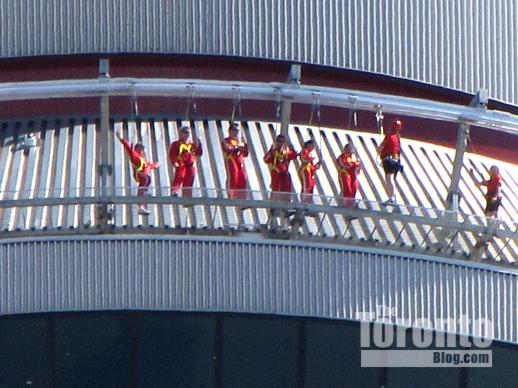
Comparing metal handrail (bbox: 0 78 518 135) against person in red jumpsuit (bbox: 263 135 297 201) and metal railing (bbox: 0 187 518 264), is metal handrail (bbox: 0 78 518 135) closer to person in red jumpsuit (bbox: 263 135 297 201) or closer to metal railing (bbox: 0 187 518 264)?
person in red jumpsuit (bbox: 263 135 297 201)

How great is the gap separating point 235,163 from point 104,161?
220cm

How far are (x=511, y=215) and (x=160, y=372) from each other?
727 centimetres

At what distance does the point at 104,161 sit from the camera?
32.3 meters

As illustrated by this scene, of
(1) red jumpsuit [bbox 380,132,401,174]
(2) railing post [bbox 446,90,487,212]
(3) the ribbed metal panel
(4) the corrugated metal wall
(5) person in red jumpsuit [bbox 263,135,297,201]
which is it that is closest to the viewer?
(3) the ribbed metal panel

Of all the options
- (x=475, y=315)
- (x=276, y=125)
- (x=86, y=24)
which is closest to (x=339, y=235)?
(x=475, y=315)

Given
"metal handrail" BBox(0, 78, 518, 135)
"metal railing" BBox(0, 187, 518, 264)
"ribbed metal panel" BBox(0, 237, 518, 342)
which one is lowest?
"ribbed metal panel" BBox(0, 237, 518, 342)

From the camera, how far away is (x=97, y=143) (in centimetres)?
3481

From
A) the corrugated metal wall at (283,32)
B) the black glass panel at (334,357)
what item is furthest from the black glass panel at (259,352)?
the corrugated metal wall at (283,32)

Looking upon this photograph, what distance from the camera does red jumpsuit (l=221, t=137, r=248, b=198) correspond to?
3209 cm

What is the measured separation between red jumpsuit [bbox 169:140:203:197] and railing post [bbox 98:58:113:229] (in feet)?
3.65

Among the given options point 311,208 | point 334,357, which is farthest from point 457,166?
point 334,357

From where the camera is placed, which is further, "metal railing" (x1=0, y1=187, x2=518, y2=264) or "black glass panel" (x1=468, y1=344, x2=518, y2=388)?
"black glass panel" (x1=468, y1=344, x2=518, y2=388)

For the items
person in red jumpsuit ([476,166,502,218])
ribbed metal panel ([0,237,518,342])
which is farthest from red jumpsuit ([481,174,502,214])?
ribbed metal panel ([0,237,518,342])

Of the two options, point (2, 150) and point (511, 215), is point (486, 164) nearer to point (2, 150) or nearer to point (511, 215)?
point (511, 215)
